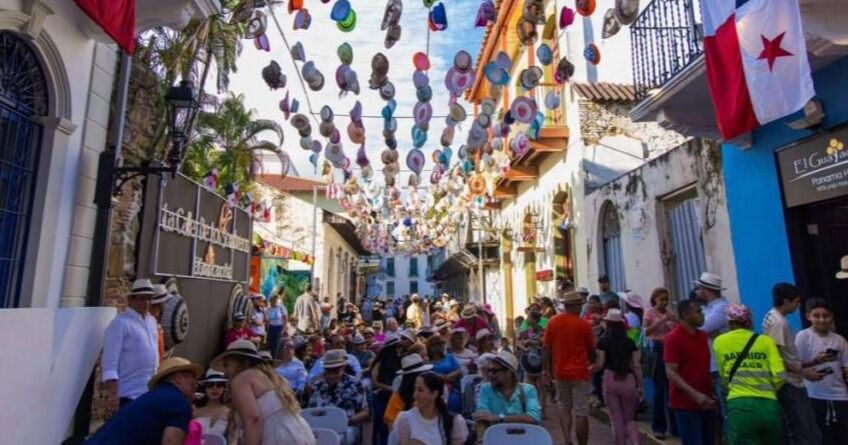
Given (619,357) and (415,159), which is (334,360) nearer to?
(619,357)

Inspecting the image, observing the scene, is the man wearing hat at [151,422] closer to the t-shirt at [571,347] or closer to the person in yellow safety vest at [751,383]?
the person in yellow safety vest at [751,383]

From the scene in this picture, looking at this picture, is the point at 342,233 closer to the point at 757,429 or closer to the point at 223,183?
the point at 223,183

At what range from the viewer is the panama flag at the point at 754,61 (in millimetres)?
4441

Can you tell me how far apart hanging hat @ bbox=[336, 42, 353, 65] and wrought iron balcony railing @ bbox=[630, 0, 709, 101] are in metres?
4.28

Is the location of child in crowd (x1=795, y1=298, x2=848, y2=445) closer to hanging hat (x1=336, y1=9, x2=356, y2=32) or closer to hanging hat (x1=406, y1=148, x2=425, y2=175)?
hanging hat (x1=336, y1=9, x2=356, y2=32)

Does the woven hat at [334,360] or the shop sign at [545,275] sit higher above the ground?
the shop sign at [545,275]

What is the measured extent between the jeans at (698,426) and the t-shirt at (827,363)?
87 centimetres

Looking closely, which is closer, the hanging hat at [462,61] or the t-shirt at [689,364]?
the t-shirt at [689,364]

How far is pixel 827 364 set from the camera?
421cm

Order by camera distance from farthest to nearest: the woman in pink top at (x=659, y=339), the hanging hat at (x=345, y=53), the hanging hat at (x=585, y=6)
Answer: the hanging hat at (x=345, y=53) < the hanging hat at (x=585, y=6) < the woman in pink top at (x=659, y=339)

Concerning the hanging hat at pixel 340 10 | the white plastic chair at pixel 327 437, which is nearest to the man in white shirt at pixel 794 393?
the white plastic chair at pixel 327 437

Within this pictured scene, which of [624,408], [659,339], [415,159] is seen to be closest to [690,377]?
[624,408]

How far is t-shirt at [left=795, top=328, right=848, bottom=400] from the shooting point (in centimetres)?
422

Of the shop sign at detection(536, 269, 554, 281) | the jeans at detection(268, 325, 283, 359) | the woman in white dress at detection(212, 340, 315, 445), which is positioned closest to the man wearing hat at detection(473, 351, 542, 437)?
the woman in white dress at detection(212, 340, 315, 445)
